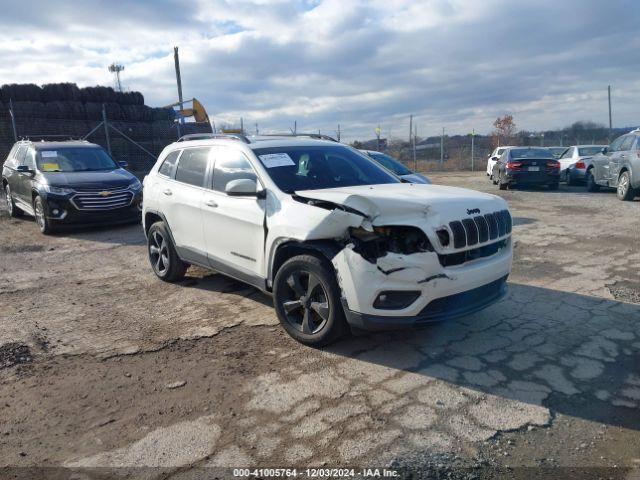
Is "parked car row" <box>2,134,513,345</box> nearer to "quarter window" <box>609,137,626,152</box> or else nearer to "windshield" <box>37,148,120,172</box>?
"windshield" <box>37,148,120,172</box>

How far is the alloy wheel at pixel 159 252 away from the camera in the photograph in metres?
6.17

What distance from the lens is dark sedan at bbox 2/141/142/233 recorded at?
9.59m

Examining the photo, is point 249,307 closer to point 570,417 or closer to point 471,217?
point 471,217

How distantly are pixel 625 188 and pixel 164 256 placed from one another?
1184cm

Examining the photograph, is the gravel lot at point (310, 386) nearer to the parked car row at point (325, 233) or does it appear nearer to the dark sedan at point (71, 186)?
the parked car row at point (325, 233)

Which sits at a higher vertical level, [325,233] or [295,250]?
[325,233]

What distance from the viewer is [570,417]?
3.12 meters

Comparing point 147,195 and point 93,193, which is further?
point 93,193

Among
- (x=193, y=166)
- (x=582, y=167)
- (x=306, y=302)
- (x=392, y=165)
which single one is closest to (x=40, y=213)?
(x=193, y=166)

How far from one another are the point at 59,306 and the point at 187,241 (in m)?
1.58

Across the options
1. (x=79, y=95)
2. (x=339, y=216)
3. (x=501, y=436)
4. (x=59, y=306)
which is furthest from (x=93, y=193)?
(x=79, y=95)

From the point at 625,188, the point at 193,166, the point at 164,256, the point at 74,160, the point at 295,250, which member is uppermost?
the point at 74,160

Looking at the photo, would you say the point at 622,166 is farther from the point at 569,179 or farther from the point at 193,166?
the point at 193,166

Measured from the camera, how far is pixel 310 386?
3.58m
